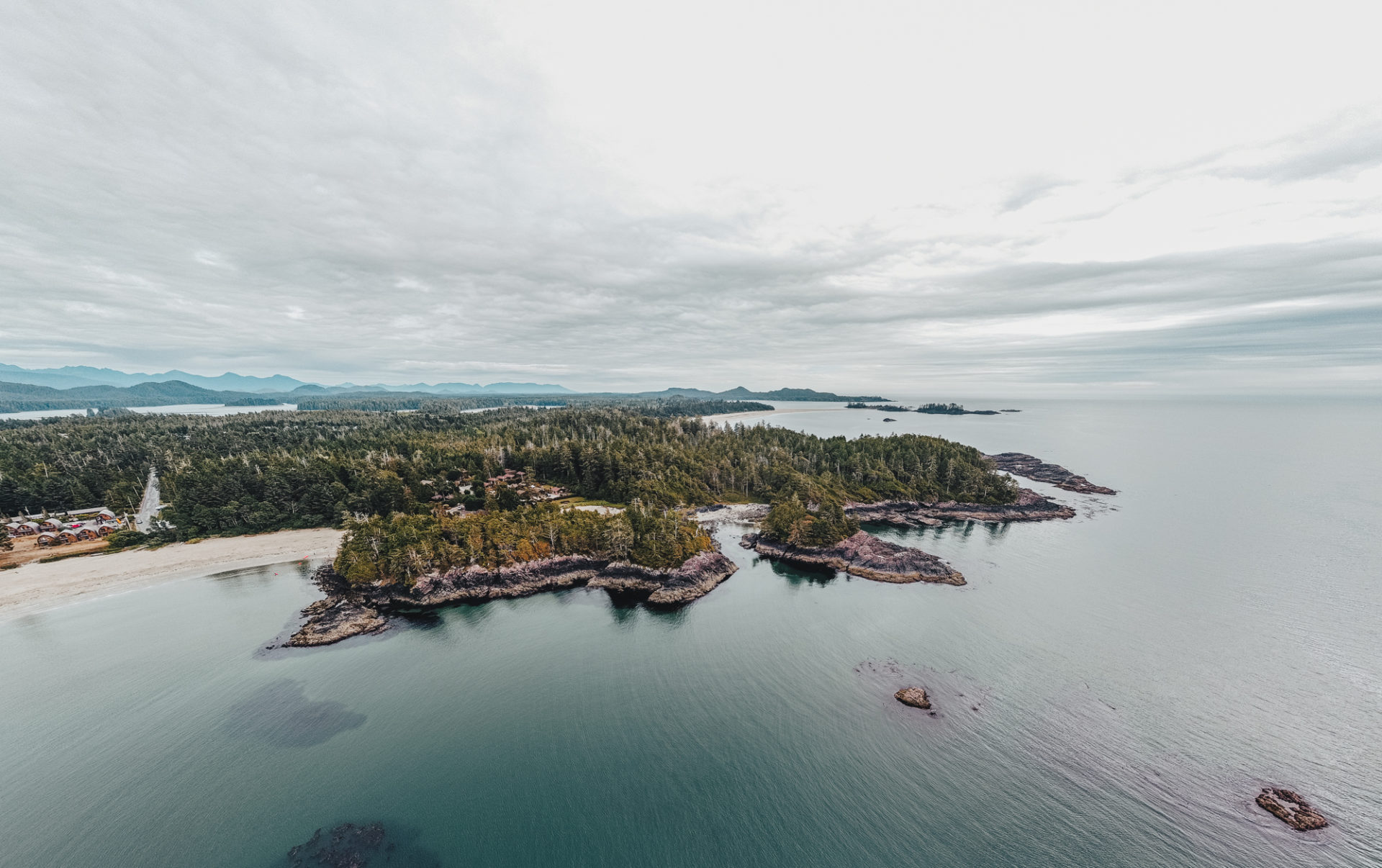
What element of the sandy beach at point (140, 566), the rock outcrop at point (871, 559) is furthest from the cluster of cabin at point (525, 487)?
the rock outcrop at point (871, 559)

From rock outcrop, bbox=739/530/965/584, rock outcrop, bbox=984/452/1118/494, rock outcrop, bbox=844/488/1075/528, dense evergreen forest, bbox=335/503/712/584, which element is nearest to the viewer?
dense evergreen forest, bbox=335/503/712/584

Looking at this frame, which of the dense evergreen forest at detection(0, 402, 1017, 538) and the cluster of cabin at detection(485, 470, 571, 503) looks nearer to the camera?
the dense evergreen forest at detection(0, 402, 1017, 538)

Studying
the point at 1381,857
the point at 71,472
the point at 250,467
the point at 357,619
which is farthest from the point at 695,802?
the point at 71,472

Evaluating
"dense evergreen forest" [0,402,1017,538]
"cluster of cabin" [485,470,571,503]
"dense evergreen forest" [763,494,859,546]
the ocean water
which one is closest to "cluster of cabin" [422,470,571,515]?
"cluster of cabin" [485,470,571,503]

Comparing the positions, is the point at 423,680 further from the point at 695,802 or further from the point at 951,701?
the point at 951,701

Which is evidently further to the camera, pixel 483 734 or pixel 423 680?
pixel 423 680

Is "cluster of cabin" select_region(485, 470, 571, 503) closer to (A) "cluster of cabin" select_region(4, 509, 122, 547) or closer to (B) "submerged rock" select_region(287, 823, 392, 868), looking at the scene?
(A) "cluster of cabin" select_region(4, 509, 122, 547)

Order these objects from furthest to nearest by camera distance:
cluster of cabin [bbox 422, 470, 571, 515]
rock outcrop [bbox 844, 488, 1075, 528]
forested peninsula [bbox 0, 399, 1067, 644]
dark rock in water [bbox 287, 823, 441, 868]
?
rock outcrop [bbox 844, 488, 1075, 528]
cluster of cabin [bbox 422, 470, 571, 515]
forested peninsula [bbox 0, 399, 1067, 644]
dark rock in water [bbox 287, 823, 441, 868]
